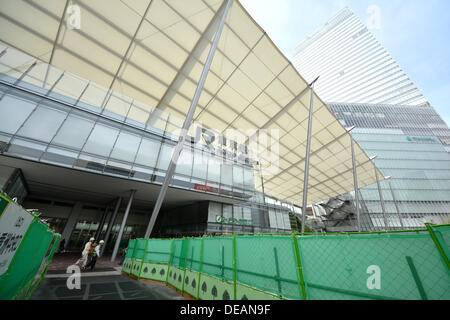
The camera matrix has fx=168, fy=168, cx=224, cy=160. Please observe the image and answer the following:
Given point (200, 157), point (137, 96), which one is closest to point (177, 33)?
point (137, 96)

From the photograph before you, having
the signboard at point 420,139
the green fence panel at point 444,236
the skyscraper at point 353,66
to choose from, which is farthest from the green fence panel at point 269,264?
the skyscraper at point 353,66

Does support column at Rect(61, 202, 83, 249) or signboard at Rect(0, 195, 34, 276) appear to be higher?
support column at Rect(61, 202, 83, 249)

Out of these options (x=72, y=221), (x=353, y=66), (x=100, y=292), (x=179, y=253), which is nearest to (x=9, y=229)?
(x=100, y=292)

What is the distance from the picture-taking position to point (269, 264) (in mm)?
3619

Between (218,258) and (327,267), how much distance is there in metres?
3.10

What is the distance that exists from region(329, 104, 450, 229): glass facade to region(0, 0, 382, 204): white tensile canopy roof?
33104 millimetres

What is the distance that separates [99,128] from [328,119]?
20717mm

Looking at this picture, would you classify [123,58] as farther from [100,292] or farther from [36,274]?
[100,292]

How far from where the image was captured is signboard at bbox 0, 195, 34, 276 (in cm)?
214

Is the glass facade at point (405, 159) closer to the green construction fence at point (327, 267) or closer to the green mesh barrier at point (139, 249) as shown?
the green construction fence at point (327, 267)

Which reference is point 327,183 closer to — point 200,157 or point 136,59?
point 200,157

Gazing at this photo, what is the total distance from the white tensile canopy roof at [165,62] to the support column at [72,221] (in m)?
14.2

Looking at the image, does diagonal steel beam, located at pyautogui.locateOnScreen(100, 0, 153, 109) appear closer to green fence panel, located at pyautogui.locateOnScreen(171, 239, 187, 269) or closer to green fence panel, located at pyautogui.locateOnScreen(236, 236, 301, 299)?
green fence panel, located at pyautogui.locateOnScreen(171, 239, 187, 269)

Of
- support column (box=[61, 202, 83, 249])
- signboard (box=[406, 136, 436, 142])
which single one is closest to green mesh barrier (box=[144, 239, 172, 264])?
support column (box=[61, 202, 83, 249])
